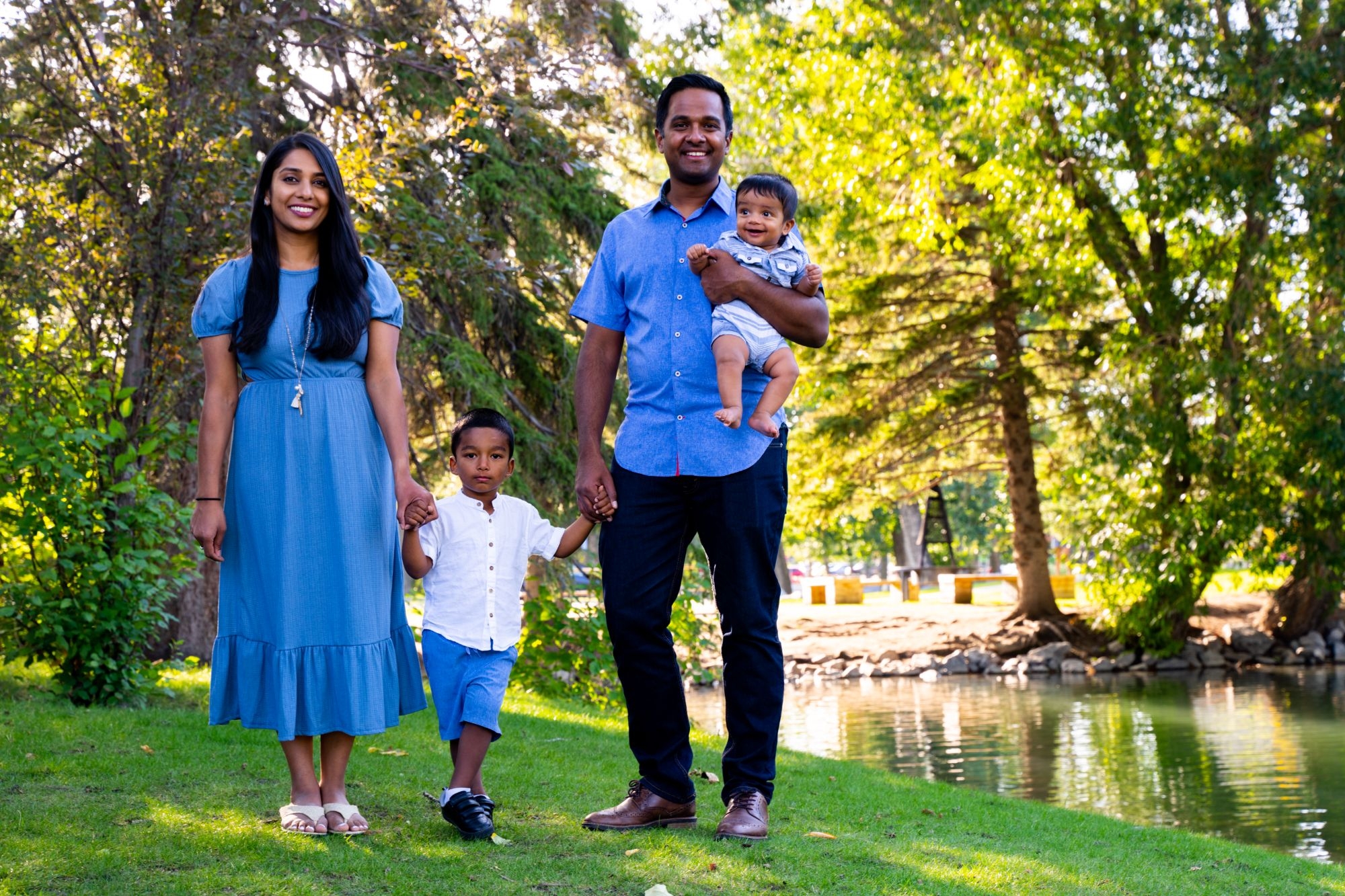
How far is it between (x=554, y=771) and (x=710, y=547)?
2.21 m

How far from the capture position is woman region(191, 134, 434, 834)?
3525 mm

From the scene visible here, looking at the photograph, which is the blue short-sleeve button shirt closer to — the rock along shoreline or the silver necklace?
the silver necklace

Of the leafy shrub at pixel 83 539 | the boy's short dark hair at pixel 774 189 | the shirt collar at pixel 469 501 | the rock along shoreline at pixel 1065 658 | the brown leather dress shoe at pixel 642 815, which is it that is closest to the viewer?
the boy's short dark hair at pixel 774 189

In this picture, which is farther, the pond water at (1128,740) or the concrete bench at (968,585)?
the concrete bench at (968,585)

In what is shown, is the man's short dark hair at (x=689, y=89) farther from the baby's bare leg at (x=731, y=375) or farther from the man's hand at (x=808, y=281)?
the baby's bare leg at (x=731, y=375)

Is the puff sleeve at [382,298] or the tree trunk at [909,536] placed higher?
the tree trunk at [909,536]

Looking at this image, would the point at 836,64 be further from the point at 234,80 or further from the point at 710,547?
the point at 710,547

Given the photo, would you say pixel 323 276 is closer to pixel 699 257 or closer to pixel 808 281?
pixel 699 257

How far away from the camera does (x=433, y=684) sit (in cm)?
384

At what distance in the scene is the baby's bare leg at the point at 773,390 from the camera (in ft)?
11.9

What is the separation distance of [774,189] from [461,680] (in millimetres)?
1704

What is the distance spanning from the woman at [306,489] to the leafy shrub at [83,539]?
114 inches

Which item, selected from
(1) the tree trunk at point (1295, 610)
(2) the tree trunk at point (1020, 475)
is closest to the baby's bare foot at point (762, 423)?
(1) the tree trunk at point (1295, 610)

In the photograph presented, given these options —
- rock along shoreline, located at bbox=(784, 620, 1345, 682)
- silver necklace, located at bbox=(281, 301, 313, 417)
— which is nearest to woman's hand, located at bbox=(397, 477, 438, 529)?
silver necklace, located at bbox=(281, 301, 313, 417)
